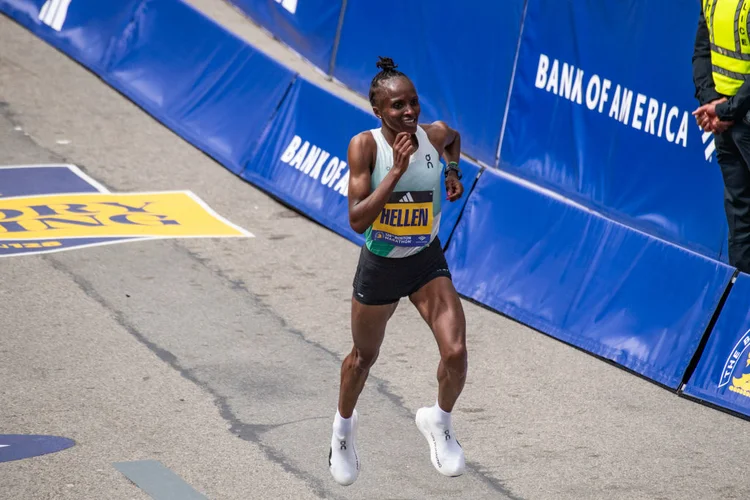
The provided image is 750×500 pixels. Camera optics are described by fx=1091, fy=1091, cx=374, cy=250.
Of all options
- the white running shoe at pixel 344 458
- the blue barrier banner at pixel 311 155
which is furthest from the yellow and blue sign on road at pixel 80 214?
the white running shoe at pixel 344 458

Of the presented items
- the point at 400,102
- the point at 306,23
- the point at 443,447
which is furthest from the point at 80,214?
the point at 400,102

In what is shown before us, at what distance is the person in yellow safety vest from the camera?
7.94 meters

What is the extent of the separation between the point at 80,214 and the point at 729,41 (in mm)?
6089

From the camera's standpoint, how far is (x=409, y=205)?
583cm

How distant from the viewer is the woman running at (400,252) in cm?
562

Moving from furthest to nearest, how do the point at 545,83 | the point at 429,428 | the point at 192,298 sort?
the point at 545,83 → the point at 192,298 → the point at 429,428

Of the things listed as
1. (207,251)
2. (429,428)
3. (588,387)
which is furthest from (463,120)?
(429,428)

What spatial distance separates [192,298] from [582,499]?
12.9 feet

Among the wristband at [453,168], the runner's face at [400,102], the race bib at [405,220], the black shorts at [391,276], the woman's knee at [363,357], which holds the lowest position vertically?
the woman's knee at [363,357]

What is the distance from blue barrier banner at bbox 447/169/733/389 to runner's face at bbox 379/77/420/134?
3.55 meters

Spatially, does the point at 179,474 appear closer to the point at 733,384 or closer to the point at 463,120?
the point at 733,384

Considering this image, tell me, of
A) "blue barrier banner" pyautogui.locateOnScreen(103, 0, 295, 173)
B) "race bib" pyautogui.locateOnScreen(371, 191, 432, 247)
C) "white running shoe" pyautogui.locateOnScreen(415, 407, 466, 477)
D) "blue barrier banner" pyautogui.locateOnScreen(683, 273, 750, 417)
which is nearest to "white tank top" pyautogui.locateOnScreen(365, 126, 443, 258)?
"race bib" pyautogui.locateOnScreen(371, 191, 432, 247)

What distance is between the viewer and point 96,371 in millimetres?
7668

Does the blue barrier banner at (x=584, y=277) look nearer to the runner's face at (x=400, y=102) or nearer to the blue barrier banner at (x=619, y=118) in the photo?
the blue barrier banner at (x=619, y=118)
